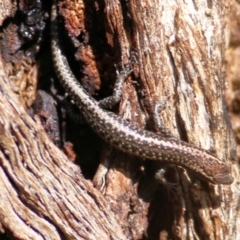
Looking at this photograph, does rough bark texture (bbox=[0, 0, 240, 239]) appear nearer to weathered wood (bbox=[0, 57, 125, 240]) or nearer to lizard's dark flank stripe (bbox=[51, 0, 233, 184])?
weathered wood (bbox=[0, 57, 125, 240])

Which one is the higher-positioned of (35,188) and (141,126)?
(141,126)

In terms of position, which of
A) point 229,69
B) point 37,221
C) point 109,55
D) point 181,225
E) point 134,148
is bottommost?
point 181,225

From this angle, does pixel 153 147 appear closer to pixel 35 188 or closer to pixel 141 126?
pixel 141 126

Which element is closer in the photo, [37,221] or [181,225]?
[37,221]

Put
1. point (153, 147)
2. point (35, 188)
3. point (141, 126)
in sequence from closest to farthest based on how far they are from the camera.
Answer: point (35, 188)
point (153, 147)
point (141, 126)

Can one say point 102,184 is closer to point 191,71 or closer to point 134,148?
point 134,148

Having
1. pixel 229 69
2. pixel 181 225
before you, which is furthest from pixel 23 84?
pixel 229 69

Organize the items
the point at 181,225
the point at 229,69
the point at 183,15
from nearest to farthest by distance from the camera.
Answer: the point at 183,15 → the point at 181,225 → the point at 229,69

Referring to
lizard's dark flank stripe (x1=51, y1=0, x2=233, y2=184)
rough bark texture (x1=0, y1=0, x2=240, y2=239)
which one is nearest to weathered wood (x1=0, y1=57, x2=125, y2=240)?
rough bark texture (x1=0, y1=0, x2=240, y2=239)

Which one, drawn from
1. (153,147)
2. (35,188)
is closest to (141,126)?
(153,147)
